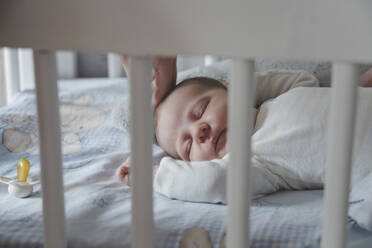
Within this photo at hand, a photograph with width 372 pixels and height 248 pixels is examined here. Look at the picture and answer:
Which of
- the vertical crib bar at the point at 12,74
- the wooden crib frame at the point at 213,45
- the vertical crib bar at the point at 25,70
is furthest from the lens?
the vertical crib bar at the point at 25,70

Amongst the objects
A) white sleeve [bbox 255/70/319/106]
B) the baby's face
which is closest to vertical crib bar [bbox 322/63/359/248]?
the baby's face

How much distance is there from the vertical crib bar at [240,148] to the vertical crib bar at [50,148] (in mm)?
175

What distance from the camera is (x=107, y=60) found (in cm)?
188

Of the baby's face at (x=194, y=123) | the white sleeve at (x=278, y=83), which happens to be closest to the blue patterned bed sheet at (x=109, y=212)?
the baby's face at (x=194, y=123)

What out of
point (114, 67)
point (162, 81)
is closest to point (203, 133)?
point (162, 81)

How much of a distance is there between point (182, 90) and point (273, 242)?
0.44 m

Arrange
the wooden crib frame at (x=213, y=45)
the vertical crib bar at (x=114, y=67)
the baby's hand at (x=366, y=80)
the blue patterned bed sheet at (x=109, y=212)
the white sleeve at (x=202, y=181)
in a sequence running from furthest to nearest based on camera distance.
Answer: the vertical crib bar at (x=114, y=67) → the baby's hand at (x=366, y=80) → the white sleeve at (x=202, y=181) → the blue patterned bed sheet at (x=109, y=212) → the wooden crib frame at (x=213, y=45)

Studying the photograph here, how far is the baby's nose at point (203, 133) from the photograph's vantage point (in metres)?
0.80

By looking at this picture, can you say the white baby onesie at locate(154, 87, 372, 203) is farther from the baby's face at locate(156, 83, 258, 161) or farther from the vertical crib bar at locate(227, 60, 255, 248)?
the vertical crib bar at locate(227, 60, 255, 248)

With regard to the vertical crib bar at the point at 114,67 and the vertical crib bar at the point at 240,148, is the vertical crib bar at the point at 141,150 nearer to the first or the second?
the vertical crib bar at the point at 240,148

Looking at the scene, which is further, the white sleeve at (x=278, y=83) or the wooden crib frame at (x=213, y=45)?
the white sleeve at (x=278, y=83)

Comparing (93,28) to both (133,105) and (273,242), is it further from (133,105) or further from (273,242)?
(273,242)

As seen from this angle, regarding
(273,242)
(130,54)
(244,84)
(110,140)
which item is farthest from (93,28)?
(110,140)

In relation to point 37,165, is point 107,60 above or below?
above
